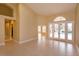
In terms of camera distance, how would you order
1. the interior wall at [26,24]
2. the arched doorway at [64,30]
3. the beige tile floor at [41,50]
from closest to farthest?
1. the beige tile floor at [41,50]
2. the arched doorway at [64,30]
3. the interior wall at [26,24]

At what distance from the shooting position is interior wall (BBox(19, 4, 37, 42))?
591 centimetres

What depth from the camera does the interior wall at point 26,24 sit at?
5906 millimetres

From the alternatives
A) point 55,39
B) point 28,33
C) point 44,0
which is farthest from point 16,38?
point 44,0

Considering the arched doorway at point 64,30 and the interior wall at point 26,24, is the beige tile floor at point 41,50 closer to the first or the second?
the arched doorway at point 64,30

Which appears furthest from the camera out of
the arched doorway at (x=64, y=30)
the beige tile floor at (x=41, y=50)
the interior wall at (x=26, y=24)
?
the interior wall at (x=26, y=24)

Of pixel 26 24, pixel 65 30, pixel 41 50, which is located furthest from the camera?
pixel 26 24

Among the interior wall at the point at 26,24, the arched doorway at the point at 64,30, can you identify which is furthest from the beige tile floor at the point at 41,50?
the interior wall at the point at 26,24

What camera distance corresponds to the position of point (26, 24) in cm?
609

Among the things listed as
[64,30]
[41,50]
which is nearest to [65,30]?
[64,30]

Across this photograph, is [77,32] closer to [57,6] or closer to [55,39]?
[57,6]

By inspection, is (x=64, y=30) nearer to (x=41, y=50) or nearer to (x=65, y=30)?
(x=65, y=30)

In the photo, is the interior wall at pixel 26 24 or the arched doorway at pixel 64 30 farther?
the interior wall at pixel 26 24

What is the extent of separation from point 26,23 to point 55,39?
214 centimetres

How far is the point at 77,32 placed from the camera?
449 cm
